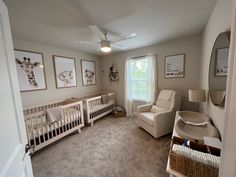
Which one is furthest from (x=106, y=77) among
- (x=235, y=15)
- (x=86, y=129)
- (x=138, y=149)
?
(x=235, y=15)

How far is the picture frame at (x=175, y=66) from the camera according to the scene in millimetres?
3039

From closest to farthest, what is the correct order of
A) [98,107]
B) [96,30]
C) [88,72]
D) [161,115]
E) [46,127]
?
A: [96,30]
[46,127]
[161,115]
[98,107]
[88,72]

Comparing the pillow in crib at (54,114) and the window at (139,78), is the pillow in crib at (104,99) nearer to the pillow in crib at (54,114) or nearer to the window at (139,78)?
the window at (139,78)

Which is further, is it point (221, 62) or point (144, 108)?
point (144, 108)

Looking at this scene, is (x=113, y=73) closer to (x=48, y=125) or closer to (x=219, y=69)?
(x=48, y=125)

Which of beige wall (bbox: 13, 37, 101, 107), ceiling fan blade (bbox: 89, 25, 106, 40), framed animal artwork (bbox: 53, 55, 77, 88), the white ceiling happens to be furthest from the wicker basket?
framed animal artwork (bbox: 53, 55, 77, 88)

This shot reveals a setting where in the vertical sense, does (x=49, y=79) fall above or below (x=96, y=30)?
below

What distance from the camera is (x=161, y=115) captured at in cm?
252

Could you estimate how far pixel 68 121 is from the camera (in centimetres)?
271

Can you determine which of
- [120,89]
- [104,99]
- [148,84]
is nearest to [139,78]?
[148,84]

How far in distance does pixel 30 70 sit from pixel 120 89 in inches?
110

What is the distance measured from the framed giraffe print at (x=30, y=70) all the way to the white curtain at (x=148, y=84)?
249 cm

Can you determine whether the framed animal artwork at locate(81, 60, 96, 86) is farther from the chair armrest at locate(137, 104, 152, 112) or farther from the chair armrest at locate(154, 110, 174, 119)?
the chair armrest at locate(154, 110, 174, 119)

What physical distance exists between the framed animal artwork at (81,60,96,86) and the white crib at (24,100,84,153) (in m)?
1.43
